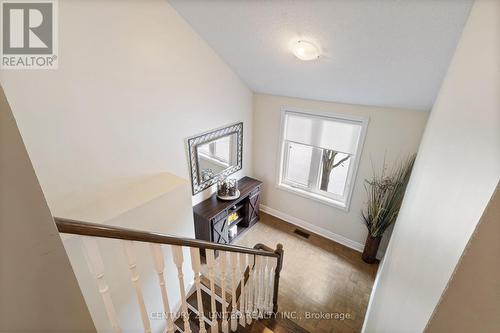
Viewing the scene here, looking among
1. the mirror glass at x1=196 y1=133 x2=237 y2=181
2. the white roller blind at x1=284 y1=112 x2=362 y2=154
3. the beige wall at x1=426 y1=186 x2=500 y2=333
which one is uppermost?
the beige wall at x1=426 y1=186 x2=500 y2=333

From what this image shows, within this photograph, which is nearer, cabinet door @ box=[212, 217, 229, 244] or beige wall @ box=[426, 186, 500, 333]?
beige wall @ box=[426, 186, 500, 333]

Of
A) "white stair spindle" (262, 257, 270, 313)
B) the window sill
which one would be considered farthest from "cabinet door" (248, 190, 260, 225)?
"white stair spindle" (262, 257, 270, 313)

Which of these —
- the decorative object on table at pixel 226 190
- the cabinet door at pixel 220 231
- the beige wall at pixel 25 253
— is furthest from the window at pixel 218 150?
A: the beige wall at pixel 25 253

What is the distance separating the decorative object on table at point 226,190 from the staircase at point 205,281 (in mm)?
1168

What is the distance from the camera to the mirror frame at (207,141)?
303cm

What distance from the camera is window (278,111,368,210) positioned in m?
3.38

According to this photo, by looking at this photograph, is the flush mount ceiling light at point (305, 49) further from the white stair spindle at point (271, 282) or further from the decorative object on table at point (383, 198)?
the white stair spindle at point (271, 282)

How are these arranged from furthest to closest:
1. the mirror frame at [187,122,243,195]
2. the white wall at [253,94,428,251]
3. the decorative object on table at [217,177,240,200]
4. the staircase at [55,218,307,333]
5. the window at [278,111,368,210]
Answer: the decorative object on table at [217,177,240,200], the window at [278,111,368,210], the mirror frame at [187,122,243,195], the white wall at [253,94,428,251], the staircase at [55,218,307,333]

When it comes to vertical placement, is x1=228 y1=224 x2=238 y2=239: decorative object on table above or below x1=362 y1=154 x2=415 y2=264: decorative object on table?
below

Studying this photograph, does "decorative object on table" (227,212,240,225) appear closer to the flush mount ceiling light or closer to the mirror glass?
the mirror glass

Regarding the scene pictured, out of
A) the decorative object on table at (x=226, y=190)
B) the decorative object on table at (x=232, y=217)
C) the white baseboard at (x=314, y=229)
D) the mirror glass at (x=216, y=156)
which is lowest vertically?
the white baseboard at (x=314, y=229)

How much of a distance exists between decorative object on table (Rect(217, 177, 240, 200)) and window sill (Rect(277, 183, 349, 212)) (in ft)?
3.27

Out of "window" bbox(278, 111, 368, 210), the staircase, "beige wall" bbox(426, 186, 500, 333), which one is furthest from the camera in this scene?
"window" bbox(278, 111, 368, 210)

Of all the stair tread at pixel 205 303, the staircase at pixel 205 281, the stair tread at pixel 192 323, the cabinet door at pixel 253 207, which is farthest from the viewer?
the cabinet door at pixel 253 207
